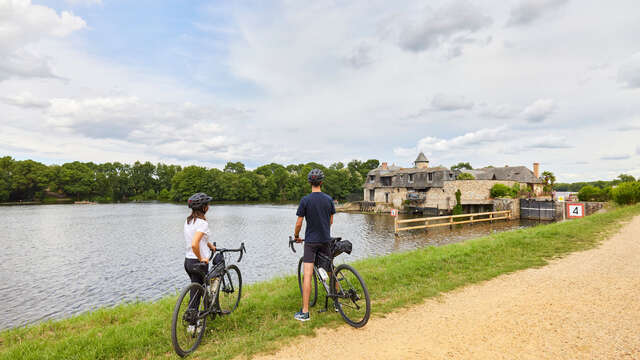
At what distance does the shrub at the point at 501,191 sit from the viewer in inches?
1731

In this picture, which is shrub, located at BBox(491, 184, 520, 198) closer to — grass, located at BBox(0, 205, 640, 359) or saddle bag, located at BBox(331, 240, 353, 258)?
grass, located at BBox(0, 205, 640, 359)

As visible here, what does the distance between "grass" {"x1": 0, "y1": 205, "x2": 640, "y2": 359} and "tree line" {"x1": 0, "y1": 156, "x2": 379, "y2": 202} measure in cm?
8025

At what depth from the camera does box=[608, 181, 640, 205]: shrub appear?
30.5 meters

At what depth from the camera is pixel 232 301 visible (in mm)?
5953

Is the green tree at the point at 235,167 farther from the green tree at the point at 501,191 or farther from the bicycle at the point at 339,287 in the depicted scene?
the bicycle at the point at 339,287

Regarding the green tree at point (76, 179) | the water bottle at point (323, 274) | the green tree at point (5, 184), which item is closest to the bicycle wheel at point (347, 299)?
the water bottle at point (323, 274)

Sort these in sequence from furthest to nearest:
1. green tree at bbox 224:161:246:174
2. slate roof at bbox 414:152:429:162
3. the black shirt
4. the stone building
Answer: green tree at bbox 224:161:246:174, slate roof at bbox 414:152:429:162, the stone building, the black shirt

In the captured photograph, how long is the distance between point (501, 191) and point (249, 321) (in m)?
47.2

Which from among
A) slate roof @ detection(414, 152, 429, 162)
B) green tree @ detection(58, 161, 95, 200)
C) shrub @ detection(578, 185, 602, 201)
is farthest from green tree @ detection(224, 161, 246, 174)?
shrub @ detection(578, 185, 602, 201)

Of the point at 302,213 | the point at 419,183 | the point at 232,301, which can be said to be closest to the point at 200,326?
the point at 232,301

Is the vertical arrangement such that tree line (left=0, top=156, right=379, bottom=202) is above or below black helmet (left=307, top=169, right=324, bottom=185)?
above

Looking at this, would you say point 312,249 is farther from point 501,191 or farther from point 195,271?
point 501,191

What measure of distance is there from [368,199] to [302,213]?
61093 mm

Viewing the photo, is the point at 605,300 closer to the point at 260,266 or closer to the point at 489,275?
the point at 489,275
